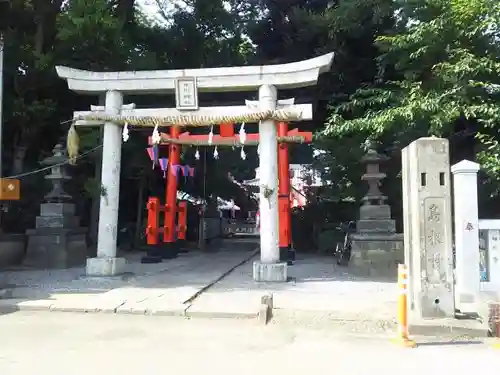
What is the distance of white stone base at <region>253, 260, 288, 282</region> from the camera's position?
12.6 metres

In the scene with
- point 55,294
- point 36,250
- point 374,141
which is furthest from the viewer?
point 36,250

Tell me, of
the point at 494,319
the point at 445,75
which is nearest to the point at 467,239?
the point at 494,319

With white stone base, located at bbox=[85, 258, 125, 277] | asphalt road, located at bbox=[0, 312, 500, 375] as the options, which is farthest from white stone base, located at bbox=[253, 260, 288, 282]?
asphalt road, located at bbox=[0, 312, 500, 375]

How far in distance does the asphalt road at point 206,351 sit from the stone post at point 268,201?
3901mm

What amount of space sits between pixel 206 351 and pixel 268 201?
6162mm

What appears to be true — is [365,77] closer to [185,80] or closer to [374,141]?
[374,141]

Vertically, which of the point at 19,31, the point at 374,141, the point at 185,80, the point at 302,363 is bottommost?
the point at 302,363

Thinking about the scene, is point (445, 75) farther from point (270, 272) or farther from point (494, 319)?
point (494, 319)

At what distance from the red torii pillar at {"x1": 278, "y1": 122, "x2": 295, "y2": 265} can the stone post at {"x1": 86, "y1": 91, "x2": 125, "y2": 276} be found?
517 cm

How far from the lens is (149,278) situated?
1359 centimetres

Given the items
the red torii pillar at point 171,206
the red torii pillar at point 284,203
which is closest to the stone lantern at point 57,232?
the red torii pillar at point 171,206

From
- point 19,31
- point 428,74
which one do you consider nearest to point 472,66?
point 428,74

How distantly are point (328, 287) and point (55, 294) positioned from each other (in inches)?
234

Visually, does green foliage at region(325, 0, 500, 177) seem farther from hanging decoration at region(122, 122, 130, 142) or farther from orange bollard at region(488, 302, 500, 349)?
hanging decoration at region(122, 122, 130, 142)
